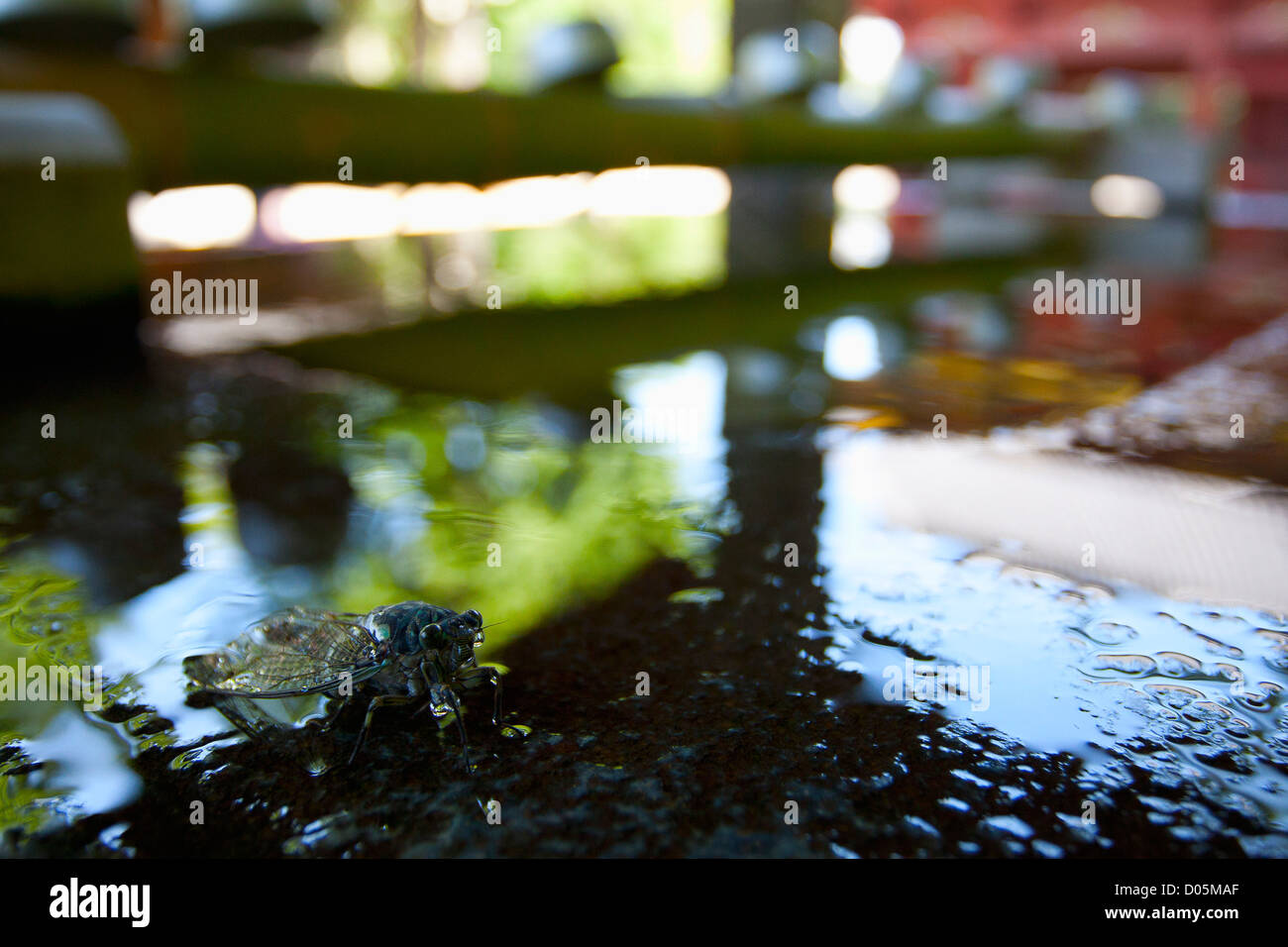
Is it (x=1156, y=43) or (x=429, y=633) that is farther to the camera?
(x=1156, y=43)

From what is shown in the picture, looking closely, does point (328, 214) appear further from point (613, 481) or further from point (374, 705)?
point (374, 705)

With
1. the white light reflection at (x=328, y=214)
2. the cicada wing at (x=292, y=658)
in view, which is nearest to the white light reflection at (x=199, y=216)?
the white light reflection at (x=328, y=214)

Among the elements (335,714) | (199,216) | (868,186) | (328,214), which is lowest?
(335,714)

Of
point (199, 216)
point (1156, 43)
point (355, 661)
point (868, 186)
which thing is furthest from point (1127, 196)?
point (355, 661)

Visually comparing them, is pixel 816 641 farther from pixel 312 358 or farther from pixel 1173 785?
pixel 312 358

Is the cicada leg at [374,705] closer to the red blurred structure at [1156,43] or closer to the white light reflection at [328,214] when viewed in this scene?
the white light reflection at [328,214]

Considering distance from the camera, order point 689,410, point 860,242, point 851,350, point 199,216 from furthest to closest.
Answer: point 199,216 → point 860,242 → point 851,350 → point 689,410

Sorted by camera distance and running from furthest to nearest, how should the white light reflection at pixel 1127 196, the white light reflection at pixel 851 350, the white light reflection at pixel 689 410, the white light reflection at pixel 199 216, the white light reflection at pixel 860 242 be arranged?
the white light reflection at pixel 1127 196, the white light reflection at pixel 199 216, the white light reflection at pixel 860 242, the white light reflection at pixel 851 350, the white light reflection at pixel 689 410

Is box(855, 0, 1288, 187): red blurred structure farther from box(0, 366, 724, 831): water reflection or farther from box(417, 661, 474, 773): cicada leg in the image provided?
box(417, 661, 474, 773): cicada leg
